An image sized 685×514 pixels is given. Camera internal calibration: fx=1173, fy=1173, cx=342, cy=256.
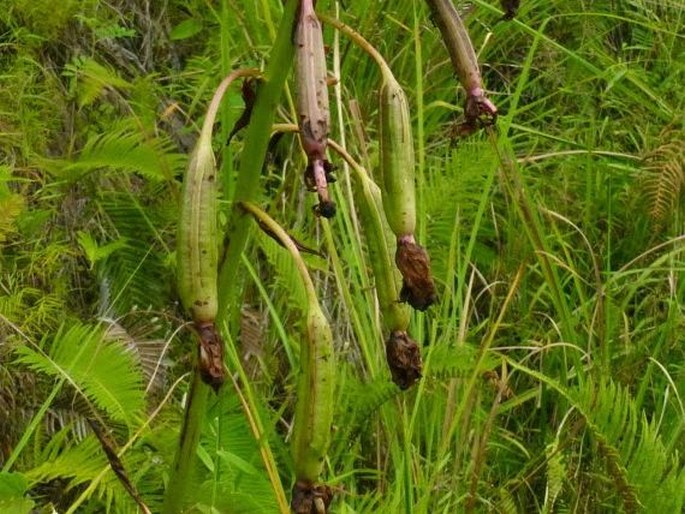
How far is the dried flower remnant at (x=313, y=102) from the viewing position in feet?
4.41

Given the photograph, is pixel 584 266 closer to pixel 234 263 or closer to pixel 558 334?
pixel 558 334

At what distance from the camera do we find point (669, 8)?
5039 mm

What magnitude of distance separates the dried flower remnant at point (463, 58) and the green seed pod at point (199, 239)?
37 cm

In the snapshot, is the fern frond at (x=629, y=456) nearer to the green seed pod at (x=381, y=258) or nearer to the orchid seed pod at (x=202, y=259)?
the green seed pod at (x=381, y=258)

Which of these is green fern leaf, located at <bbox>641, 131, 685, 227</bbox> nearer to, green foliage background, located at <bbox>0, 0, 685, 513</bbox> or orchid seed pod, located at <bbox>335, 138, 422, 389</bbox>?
green foliage background, located at <bbox>0, 0, 685, 513</bbox>

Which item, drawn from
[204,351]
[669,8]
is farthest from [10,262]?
[669,8]

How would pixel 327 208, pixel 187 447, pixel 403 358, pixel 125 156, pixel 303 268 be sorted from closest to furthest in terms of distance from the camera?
1. pixel 327 208
2. pixel 403 358
3. pixel 303 268
4. pixel 187 447
5. pixel 125 156

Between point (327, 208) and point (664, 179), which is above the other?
point (327, 208)

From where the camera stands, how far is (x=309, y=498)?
167cm

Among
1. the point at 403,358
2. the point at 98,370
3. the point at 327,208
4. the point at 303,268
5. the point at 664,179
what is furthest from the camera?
the point at 664,179

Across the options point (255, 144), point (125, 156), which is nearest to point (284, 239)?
point (255, 144)

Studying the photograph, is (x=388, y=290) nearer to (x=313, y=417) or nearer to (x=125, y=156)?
(x=313, y=417)

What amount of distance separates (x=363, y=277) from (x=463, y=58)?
1582mm

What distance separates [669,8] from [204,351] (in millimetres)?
3993
